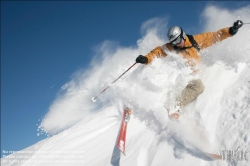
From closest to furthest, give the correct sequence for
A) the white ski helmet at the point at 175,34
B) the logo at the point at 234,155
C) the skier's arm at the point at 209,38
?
1. the logo at the point at 234,155
2. the white ski helmet at the point at 175,34
3. the skier's arm at the point at 209,38

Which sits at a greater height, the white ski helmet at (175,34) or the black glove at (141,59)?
the black glove at (141,59)

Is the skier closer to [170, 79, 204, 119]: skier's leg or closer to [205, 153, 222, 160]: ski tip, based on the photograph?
[170, 79, 204, 119]: skier's leg

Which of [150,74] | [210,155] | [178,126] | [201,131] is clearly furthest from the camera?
[150,74]

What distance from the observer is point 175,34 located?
6.48 meters

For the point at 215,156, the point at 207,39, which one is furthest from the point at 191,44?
the point at 215,156

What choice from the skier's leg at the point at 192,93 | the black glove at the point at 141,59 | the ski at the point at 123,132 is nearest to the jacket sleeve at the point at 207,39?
the skier's leg at the point at 192,93

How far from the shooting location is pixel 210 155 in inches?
166

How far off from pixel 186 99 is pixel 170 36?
175 cm

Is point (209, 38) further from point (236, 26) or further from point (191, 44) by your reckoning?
point (236, 26)

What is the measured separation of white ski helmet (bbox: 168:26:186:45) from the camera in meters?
6.48

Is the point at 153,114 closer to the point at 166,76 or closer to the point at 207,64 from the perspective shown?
the point at 166,76

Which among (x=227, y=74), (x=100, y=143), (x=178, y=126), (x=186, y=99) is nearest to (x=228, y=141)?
(x=178, y=126)

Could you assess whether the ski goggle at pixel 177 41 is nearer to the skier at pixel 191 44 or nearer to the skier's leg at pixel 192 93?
the skier at pixel 191 44

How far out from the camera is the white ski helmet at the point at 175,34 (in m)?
6.48
